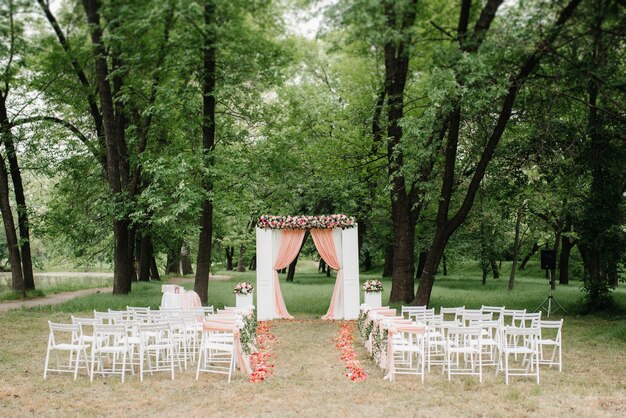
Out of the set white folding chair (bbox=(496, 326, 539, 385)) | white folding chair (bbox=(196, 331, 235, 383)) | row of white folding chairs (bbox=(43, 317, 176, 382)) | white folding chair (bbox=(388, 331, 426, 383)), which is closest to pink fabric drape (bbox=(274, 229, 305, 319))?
white folding chair (bbox=(196, 331, 235, 383))

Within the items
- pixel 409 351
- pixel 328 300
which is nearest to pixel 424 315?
pixel 409 351

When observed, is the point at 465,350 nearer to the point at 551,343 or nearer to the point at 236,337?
the point at 551,343

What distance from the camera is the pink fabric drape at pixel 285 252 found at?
16.5 m

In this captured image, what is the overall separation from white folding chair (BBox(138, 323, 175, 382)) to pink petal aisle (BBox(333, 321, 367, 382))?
2.66 meters

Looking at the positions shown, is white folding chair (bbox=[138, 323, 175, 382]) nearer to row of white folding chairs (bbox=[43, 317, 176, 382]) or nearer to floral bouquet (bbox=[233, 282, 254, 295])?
row of white folding chairs (bbox=[43, 317, 176, 382])

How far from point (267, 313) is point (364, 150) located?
6293 millimetres

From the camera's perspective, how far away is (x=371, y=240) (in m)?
29.8

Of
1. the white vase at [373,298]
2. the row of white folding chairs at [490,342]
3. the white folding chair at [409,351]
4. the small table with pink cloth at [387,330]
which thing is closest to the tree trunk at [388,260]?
the white vase at [373,298]

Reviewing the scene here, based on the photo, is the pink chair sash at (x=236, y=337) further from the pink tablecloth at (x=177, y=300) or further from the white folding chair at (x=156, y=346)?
the pink tablecloth at (x=177, y=300)

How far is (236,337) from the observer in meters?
8.52

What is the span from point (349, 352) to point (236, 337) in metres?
2.71

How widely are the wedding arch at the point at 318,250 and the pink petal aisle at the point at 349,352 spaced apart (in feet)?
4.03

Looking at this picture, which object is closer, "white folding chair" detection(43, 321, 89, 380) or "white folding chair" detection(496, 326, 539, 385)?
"white folding chair" detection(496, 326, 539, 385)

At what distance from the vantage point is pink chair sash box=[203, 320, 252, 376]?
8.39m
